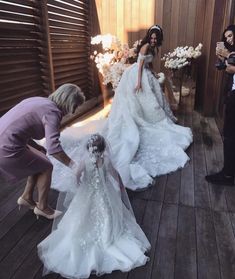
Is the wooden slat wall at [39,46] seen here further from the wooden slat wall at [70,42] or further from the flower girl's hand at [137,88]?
the flower girl's hand at [137,88]

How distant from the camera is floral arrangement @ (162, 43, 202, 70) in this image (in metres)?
5.31

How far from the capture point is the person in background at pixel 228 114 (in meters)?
2.48

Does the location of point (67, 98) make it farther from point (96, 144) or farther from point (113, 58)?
point (113, 58)

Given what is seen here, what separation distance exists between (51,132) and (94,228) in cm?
66

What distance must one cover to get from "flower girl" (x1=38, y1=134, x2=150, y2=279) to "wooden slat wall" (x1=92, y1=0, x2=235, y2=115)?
364cm

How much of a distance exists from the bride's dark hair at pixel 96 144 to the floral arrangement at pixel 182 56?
12.6 feet

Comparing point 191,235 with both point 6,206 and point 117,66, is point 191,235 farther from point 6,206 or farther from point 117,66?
point 117,66

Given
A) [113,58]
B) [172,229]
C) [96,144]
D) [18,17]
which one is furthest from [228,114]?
[113,58]

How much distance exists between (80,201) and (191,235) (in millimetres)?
827

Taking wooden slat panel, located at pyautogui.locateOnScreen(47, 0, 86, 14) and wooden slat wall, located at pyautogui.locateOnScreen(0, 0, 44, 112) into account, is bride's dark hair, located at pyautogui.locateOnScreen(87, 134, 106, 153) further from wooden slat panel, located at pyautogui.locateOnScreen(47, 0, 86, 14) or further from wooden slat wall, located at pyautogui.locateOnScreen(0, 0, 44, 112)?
wooden slat panel, located at pyautogui.locateOnScreen(47, 0, 86, 14)

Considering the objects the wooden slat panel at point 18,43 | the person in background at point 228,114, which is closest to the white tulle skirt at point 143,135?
the person in background at point 228,114

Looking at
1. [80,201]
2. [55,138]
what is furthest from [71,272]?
[55,138]

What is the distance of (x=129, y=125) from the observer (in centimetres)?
364

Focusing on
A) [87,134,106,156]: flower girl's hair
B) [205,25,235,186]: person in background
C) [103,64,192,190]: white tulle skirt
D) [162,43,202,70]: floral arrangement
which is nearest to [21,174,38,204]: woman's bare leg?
[87,134,106,156]: flower girl's hair
